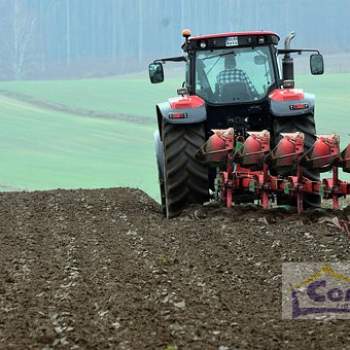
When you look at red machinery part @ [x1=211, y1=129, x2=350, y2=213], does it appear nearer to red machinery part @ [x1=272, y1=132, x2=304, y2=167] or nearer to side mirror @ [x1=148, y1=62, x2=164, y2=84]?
red machinery part @ [x1=272, y1=132, x2=304, y2=167]

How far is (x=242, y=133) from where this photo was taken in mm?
8445

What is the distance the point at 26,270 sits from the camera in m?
5.42

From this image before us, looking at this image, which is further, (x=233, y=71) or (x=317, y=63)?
(x=233, y=71)

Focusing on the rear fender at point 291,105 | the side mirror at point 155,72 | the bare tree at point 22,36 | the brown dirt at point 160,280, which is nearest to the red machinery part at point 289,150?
the brown dirt at point 160,280

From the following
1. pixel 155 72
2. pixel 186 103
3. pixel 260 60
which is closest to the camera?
pixel 186 103

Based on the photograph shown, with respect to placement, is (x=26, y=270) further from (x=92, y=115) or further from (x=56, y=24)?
(x=56, y=24)

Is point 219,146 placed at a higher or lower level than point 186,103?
lower

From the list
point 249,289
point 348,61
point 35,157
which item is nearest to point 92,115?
point 35,157

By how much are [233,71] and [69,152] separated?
875 cm

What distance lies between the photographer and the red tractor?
7.30 meters
